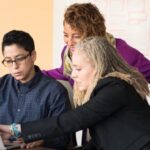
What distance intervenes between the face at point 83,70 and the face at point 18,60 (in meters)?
0.46

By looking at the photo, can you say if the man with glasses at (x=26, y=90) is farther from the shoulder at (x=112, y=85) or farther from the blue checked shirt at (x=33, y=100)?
the shoulder at (x=112, y=85)

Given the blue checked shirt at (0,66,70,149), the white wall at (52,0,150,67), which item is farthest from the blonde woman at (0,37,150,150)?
the white wall at (52,0,150,67)

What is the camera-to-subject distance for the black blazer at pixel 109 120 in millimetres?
1570

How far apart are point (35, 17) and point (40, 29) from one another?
0.39ft

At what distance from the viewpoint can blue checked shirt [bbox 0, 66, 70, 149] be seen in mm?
2039

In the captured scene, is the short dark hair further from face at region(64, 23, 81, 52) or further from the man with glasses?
face at region(64, 23, 81, 52)

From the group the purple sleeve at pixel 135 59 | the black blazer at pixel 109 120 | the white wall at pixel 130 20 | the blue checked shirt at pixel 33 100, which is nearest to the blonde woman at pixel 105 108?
the black blazer at pixel 109 120

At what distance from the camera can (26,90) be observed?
211 cm

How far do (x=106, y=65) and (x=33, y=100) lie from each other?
Answer: 1.92ft

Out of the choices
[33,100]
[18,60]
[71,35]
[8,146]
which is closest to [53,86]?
[33,100]

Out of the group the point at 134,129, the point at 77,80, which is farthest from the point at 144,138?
the point at 77,80

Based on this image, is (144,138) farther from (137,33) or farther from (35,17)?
(35,17)

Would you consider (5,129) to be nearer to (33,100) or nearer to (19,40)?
(33,100)

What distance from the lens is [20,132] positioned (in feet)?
5.22
